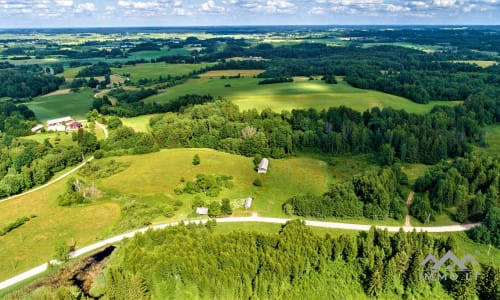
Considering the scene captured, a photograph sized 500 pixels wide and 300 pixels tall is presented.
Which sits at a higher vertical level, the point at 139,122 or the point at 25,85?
the point at 25,85

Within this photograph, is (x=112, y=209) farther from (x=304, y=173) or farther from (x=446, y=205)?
(x=446, y=205)

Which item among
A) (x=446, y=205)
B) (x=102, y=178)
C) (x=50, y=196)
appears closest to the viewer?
(x=446, y=205)

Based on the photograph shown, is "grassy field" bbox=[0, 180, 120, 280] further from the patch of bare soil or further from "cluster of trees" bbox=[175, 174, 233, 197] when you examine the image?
"cluster of trees" bbox=[175, 174, 233, 197]

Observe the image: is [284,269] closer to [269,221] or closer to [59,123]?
[269,221]

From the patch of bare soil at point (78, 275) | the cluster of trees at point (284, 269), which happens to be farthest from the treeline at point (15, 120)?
the cluster of trees at point (284, 269)

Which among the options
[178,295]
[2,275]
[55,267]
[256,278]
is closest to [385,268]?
[256,278]

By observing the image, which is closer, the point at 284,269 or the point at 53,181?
the point at 284,269

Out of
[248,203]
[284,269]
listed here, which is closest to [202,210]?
[248,203]
